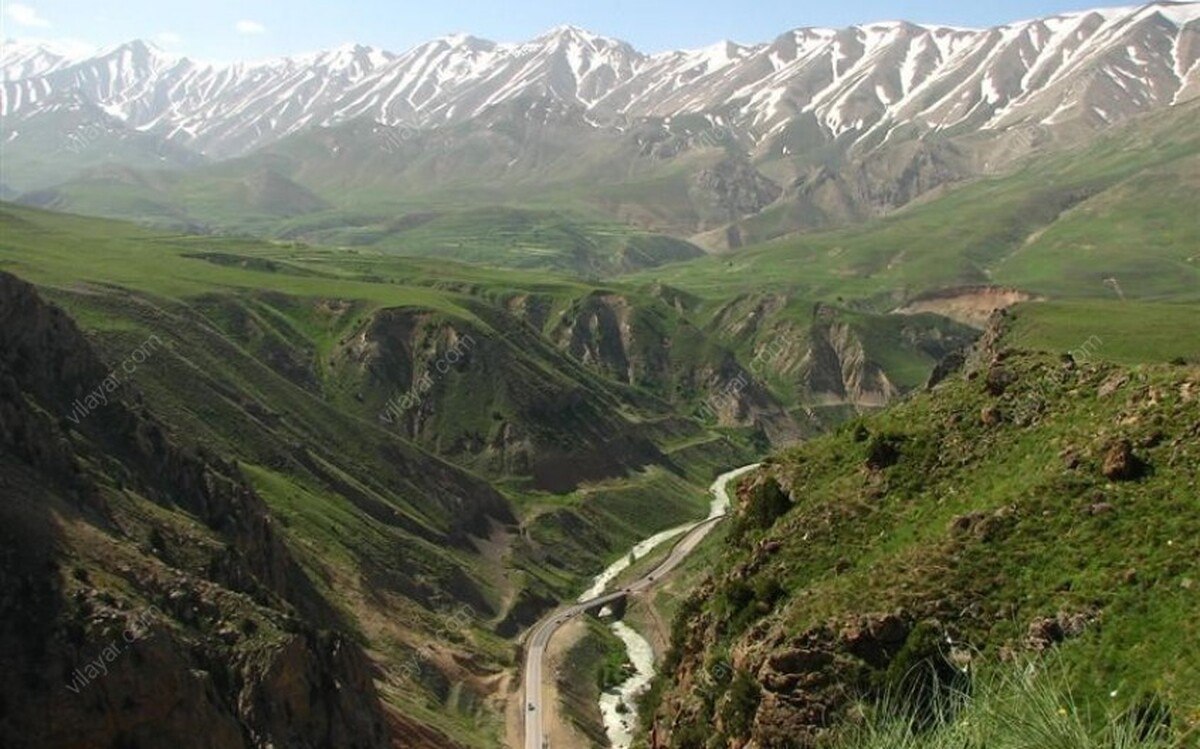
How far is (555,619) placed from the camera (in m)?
130

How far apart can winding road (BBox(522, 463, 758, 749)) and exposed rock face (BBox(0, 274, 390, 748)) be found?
2108 cm

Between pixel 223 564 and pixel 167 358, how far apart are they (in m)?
64.2

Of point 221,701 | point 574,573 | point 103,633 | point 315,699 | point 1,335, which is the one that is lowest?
point 574,573

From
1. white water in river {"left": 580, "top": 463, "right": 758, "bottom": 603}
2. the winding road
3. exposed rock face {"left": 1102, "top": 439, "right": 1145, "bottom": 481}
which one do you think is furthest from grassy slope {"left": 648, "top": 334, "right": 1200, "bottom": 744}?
white water in river {"left": 580, "top": 463, "right": 758, "bottom": 603}

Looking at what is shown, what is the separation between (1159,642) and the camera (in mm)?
39969

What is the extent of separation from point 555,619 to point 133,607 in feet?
235

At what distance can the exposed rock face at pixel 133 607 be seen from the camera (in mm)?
59219

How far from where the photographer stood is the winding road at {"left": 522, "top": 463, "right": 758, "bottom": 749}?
324 feet

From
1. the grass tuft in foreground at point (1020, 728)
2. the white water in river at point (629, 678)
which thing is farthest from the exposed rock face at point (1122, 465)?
the white water in river at point (629, 678)

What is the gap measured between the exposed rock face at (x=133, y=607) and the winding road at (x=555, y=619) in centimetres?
2108

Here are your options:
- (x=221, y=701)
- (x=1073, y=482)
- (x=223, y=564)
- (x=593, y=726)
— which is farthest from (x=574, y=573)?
(x=1073, y=482)

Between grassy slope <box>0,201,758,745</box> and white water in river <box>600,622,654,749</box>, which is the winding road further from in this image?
white water in river <box>600,622,654,749</box>

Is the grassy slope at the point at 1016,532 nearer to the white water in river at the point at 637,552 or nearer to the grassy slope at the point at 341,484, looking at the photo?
the grassy slope at the point at 341,484

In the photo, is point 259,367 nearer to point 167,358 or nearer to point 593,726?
point 167,358
